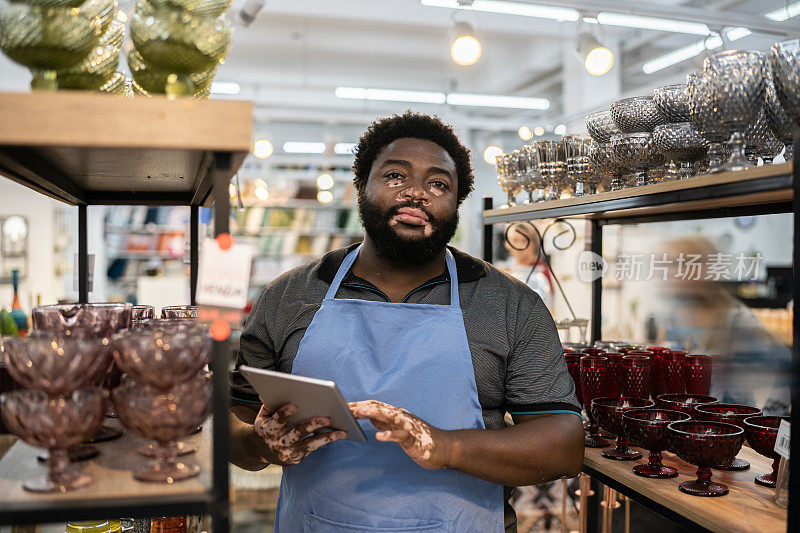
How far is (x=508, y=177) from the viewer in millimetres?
2516

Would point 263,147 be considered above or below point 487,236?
above

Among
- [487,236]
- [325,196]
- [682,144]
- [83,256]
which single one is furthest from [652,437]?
[325,196]

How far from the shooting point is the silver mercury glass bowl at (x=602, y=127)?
1.99m

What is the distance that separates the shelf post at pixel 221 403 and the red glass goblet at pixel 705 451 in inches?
41.1

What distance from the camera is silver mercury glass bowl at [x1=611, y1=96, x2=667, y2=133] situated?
1854 millimetres

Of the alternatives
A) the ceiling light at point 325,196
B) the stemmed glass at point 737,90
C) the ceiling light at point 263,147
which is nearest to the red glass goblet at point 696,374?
the stemmed glass at point 737,90

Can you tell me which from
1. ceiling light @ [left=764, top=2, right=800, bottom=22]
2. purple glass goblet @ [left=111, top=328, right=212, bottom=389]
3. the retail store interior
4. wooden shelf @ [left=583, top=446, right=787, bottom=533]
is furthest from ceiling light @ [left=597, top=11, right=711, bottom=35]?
purple glass goblet @ [left=111, top=328, right=212, bottom=389]

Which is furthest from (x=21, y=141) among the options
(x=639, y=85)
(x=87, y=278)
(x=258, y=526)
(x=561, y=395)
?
(x=639, y=85)

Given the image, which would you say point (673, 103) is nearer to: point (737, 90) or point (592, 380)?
point (737, 90)

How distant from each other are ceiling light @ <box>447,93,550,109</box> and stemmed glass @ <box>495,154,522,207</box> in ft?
17.7

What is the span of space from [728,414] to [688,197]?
63 cm

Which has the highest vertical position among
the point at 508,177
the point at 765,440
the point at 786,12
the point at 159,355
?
the point at 786,12

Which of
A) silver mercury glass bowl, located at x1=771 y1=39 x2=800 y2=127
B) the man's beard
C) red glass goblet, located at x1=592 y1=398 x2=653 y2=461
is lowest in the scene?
red glass goblet, located at x1=592 y1=398 x2=653 y2=461

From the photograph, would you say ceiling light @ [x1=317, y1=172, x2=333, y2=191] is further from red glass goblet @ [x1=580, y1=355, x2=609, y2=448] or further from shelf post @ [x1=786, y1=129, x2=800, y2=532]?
shelf post @ [x1=786, y1=129, x2=800, y2=532]
